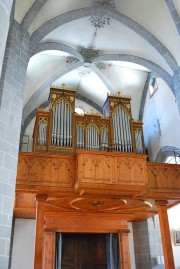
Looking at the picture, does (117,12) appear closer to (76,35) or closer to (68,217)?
(76,35)

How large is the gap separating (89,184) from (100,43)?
5956 mm

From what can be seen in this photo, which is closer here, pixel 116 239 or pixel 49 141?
pixel 49 141

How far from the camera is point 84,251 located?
12836 mm

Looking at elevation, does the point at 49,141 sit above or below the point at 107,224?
above

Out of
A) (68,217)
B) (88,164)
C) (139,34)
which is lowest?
(68,217)

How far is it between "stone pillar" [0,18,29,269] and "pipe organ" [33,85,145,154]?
2191 mm

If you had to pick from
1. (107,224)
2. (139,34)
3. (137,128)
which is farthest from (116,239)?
(139,34)

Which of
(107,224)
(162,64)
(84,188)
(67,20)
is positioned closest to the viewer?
(84,188)

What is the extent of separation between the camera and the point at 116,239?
12.0 m

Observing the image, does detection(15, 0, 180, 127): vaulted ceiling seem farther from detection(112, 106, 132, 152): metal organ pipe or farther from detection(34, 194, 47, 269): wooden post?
detection(34, 194, 47, 269): wooden post

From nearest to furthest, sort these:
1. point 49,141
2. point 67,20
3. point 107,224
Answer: point 49,141 → point 67,20 → point 107,224

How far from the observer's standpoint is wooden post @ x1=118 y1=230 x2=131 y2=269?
445 inches

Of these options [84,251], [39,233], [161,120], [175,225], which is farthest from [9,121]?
[175,225]

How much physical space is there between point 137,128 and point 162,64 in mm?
2486
